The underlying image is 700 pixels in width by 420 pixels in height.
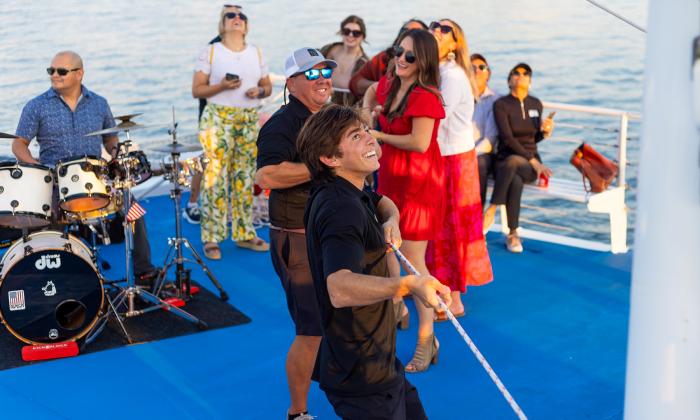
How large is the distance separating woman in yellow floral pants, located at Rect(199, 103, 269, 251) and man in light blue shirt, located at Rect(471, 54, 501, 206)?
1.69 metres

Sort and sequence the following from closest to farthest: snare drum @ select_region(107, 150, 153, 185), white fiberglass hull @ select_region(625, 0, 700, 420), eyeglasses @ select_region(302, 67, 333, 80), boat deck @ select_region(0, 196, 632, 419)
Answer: white fiberglass hull @ select_region(625, 0, 700, 420) < eyeglasses @ select_region(302, 67, 333, 80) < boat deck @ select_region(0, 196, 632, 419) < snare drum @ select_region(107, 150, 153, 185)

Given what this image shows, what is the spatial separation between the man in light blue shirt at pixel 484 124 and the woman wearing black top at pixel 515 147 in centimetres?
7

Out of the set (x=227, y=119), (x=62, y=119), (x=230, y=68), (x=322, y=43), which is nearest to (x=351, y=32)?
(x=230, y=68)

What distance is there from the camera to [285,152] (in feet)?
12.6

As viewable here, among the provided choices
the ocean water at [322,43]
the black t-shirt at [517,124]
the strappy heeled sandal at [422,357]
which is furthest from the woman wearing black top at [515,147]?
the ocean water at [322,43]

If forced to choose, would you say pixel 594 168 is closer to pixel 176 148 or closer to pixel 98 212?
pixel 176 148

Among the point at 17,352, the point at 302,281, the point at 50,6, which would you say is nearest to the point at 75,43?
the point at 50,6

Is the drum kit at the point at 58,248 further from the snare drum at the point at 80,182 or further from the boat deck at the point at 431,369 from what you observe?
the boat deck at the point at 431,369

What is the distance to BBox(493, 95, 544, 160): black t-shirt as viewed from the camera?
6.90 meters

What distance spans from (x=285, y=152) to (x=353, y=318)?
1.13 meters

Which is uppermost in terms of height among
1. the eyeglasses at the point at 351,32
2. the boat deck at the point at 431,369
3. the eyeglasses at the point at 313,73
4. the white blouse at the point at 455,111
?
the eyeglasses at the point at 351,32

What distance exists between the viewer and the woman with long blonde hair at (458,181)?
5.14m

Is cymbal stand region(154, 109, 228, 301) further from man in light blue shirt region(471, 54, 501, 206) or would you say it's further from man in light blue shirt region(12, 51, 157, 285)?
man in light blue shirt region(471, 54, 501, 206)

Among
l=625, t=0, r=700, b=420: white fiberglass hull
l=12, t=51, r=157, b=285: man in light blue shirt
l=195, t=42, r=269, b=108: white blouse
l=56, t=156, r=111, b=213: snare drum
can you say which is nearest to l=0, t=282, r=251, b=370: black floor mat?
l=12, t=51, r=157, b=285: man in light blue shirt
